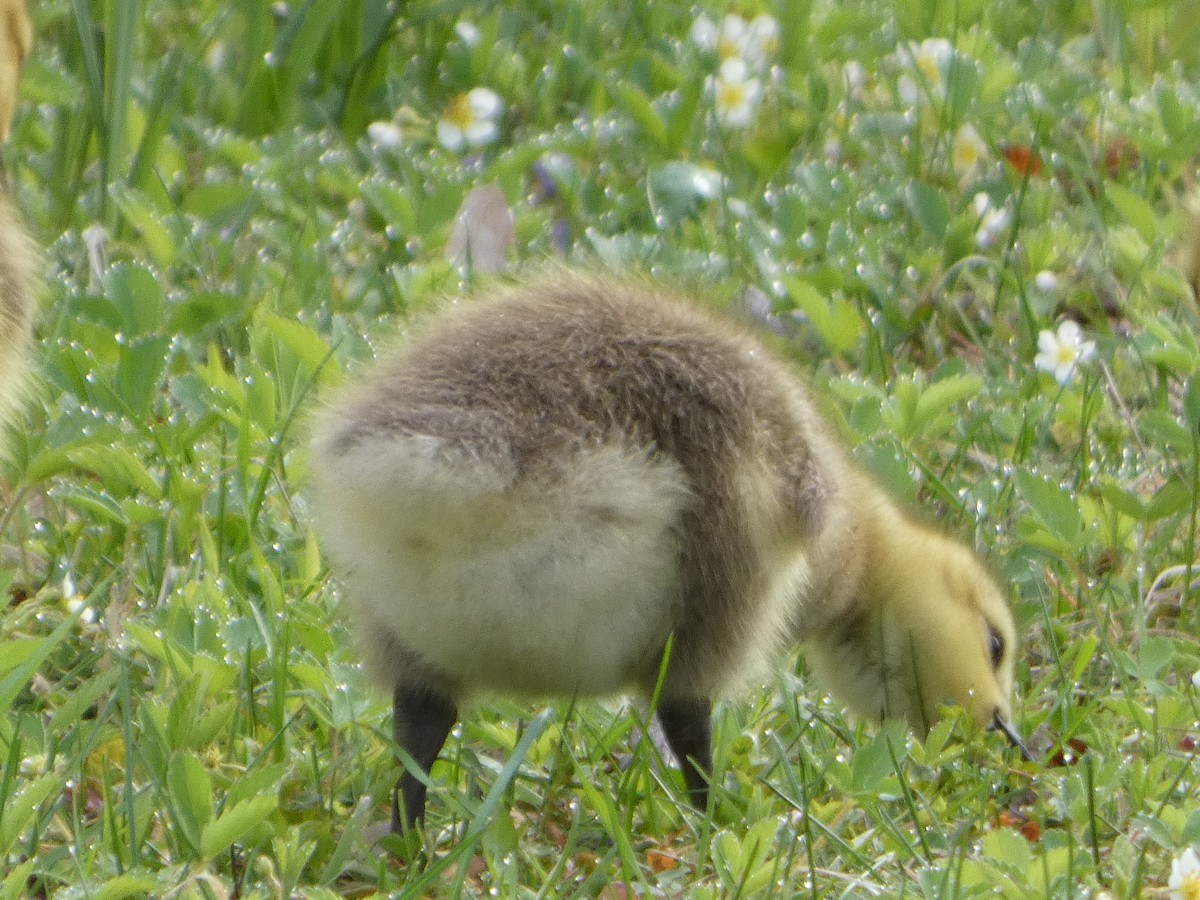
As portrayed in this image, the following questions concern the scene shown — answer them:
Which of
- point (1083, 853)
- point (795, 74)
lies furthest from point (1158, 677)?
point (795, 74)

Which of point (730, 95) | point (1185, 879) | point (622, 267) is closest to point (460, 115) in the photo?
point (730, 95)

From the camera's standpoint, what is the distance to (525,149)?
3830 millimetres

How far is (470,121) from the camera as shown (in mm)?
4055

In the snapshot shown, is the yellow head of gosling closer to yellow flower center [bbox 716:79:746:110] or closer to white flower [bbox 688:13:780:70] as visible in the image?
yellow flower center [bbox 716:79:746:110]

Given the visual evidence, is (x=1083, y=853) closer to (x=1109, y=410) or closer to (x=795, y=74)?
(x=1109, y=410)

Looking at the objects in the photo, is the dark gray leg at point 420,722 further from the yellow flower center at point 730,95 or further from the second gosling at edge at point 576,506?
the yellow flower center at point 730,95

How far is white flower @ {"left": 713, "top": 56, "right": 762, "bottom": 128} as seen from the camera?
13.3 feet

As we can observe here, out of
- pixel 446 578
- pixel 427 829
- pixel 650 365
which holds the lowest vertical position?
pixel 427 829

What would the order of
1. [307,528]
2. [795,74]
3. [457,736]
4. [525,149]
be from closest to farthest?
[457,736], [307,528], [525,149], [795,74]

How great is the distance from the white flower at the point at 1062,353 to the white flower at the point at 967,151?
0.87 m

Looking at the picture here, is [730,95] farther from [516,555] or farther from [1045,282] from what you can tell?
[516,555]

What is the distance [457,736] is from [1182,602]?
103 centimetres

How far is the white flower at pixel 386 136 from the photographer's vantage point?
Result: 157 inches

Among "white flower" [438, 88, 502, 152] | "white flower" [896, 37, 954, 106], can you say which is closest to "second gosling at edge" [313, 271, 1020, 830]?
"white flower" [438, 88, 502, 152]
